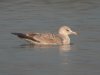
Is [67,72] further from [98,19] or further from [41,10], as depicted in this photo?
[41,10]

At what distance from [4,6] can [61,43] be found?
720 centimetres

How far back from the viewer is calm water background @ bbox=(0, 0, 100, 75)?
17.1 m

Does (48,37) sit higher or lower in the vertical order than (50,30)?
higher

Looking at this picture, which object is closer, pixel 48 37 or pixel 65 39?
pixel 48 37

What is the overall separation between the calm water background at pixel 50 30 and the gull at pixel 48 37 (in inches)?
9.1

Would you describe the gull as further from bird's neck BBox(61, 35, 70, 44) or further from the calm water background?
the calm water background

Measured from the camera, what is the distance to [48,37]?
2147 cm

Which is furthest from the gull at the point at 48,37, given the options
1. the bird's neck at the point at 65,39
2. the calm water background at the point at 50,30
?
the calm water background at the point at 50,30

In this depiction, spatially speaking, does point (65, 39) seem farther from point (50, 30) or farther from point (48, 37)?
point (50, 30)

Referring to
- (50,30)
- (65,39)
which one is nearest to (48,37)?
(65,39)

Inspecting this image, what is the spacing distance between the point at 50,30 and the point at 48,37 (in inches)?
49.2

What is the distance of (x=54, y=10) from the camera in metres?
27.5

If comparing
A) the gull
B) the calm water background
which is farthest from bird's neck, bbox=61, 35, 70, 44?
the calm water background

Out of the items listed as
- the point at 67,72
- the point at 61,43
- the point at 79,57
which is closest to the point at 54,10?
the point at 61,43
